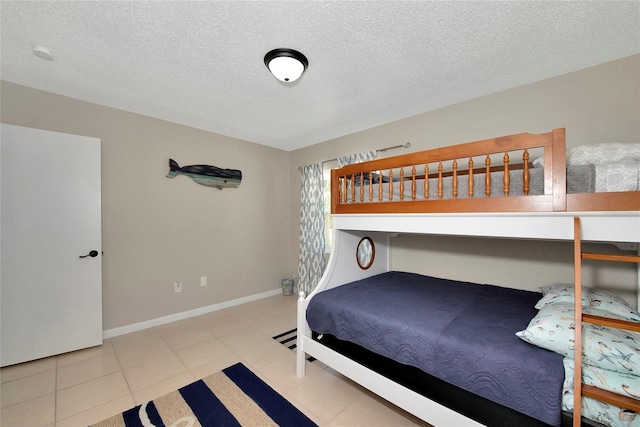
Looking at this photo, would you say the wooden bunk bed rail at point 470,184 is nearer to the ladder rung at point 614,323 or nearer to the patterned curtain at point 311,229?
the ladder rung at point 614,323

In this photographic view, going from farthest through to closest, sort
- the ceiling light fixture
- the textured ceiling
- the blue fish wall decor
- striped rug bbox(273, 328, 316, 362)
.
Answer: the blue fish wall decor < striped rug bbox(273, 328, 316, 362) < the ceiling light fixture < the textured ceiling

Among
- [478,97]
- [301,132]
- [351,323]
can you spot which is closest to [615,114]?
[478,97]

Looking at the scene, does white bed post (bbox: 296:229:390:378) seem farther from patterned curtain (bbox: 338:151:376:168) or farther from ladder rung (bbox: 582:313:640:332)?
ladder rung (bbox: 582:313:640:332)

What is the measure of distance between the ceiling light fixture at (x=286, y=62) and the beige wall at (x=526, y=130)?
1.54 m

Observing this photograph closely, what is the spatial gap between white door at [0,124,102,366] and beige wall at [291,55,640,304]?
312cm

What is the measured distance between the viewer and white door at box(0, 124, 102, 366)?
2.05 metres

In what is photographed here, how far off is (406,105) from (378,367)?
2401 mm

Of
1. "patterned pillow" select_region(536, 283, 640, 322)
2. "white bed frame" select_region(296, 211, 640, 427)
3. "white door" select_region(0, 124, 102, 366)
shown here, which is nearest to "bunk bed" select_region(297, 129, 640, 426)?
"white bed frame" select_region(296, 211, 640, 427)

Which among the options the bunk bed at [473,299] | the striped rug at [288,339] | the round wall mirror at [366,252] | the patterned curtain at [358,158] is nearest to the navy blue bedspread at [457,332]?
the bunk bed at [473,299]

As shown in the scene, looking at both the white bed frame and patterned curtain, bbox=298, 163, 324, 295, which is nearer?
the white bed frame

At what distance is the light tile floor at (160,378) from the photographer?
62.1 inches

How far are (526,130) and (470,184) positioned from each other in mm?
1248

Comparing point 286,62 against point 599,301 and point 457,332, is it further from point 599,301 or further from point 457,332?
point 599,301

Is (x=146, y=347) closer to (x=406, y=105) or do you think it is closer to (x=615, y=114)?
(x=406, y=105)
